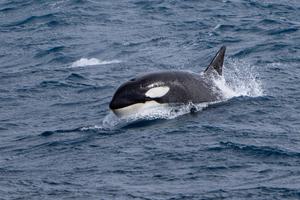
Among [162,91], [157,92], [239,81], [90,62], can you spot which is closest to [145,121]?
[157,92]

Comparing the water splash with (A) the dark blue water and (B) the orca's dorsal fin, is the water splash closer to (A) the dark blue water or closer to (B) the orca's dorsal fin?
(A) the dark blue water

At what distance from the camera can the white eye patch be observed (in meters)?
21.1

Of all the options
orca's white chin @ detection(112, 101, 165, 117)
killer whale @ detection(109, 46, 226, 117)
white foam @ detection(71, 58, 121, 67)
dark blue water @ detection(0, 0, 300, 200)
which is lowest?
white foam @ detection(71, 58, 121, 67)

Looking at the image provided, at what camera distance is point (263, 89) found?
24.3 metres

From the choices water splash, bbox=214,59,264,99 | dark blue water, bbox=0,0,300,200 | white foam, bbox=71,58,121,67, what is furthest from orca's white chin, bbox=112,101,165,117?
white foam, bbox=71,58,121,67

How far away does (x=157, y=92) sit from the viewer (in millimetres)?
21312

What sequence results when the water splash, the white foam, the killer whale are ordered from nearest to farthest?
the killer whale, the water splash, the white foam

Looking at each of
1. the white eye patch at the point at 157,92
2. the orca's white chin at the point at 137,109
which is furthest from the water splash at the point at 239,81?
the orca's white chin at the point at 137,109

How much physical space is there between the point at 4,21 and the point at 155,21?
8227 millimetres

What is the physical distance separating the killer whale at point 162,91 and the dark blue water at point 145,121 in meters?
0.44

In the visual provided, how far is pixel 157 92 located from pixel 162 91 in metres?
0.16

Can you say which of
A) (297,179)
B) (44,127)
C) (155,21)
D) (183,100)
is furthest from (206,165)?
(155,21)

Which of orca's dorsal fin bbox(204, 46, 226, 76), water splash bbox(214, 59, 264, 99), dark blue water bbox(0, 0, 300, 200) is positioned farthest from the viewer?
water splash bbox(214, 59, 264, 99)

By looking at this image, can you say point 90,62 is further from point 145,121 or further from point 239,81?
point 145,121
